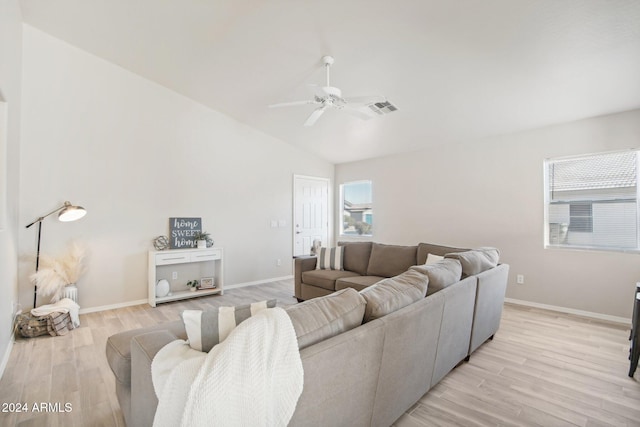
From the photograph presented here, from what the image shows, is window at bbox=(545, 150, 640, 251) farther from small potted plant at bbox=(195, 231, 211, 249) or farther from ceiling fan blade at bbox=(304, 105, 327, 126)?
small potted plant at bbox=(195, 231, 211, 249)

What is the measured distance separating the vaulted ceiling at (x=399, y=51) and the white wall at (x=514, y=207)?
0.29 m

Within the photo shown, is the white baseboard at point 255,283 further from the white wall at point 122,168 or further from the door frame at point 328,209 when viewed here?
the door frame at point 328,209

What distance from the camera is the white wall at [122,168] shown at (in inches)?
147

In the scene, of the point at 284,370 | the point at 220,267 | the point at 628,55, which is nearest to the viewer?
the point at 284,370

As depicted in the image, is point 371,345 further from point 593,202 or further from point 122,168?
point 122,168

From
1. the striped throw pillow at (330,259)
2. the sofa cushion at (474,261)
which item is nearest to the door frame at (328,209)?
the striped throw pillow at (330,259)

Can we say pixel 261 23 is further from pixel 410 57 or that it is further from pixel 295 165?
pixel 295 165

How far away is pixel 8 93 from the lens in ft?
8.88

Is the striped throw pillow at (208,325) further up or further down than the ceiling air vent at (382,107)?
further down

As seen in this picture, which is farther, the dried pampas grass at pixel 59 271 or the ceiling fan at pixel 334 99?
the dried pampas grass at pixel 59 271

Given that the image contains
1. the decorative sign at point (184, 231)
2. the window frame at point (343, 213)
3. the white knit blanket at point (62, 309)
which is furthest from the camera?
the window frame at point (343, 213)

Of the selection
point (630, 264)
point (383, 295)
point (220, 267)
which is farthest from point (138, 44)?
point (630, 264)

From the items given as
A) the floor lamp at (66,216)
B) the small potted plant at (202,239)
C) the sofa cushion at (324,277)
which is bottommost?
the sofa cushion at (324,277)

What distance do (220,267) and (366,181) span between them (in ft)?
11.1
